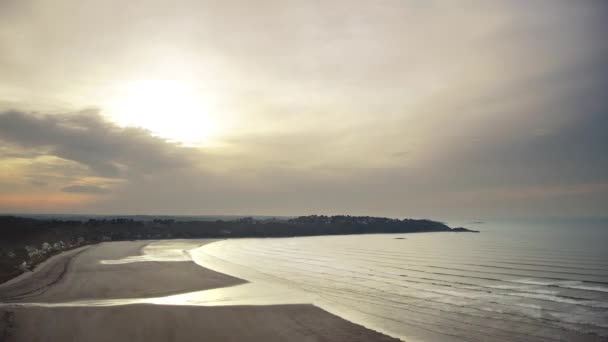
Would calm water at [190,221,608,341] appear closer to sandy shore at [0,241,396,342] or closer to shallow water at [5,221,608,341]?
shallow water at [5,221,608,341]

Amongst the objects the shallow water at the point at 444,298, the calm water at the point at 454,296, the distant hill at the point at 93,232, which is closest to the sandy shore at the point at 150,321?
the shallow water at the point at 444,298

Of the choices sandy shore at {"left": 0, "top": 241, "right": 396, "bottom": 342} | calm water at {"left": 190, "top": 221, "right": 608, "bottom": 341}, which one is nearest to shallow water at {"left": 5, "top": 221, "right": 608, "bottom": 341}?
calm water at {"left": 190, "top": 221, "right": 608, "bottom": 341}

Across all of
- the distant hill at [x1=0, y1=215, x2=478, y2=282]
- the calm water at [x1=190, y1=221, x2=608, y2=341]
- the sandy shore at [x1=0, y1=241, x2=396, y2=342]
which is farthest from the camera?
the distant hill at [x1=0, y1=215, x2=478, y2=282]

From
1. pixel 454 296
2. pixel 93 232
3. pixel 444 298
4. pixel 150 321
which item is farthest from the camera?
pixel 93 232

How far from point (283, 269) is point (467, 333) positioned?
29.0 meters

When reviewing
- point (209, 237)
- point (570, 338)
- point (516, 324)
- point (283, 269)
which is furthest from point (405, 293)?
Result: point (209, 237)

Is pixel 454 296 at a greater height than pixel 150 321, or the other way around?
pixel 150 321

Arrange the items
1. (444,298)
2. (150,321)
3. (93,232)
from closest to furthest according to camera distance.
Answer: (150,321) → (444,298) → (93,232)

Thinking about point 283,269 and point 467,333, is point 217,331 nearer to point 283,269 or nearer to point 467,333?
point 467,333

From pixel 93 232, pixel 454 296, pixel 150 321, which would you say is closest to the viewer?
pixel 150 321

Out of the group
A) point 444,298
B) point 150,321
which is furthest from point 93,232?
point 444,298

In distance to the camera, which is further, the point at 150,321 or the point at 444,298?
the point at 444,298

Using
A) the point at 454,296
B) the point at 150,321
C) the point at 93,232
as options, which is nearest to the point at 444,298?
the point at 454,296

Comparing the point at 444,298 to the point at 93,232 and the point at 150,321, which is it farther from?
the point at 93,232
